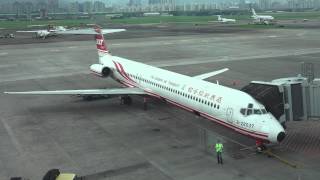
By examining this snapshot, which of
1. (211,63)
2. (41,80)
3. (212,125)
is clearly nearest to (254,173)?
(212,125)

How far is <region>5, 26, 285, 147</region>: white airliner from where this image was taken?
60.7 ft

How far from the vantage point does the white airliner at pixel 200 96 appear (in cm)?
1850

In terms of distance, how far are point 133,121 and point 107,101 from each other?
6207mm

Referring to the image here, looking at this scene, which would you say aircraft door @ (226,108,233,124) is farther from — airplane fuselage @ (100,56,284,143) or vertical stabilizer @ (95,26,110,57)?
vertical stabilizer @ (95,26,110,57)

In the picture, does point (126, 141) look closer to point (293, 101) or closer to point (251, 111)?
point (251, 111)

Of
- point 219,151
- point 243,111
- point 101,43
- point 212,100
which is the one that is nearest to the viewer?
point 219,151

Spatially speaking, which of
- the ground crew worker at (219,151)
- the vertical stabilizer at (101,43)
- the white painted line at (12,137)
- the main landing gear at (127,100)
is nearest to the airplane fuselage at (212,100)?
the main landing gear at (127,100)

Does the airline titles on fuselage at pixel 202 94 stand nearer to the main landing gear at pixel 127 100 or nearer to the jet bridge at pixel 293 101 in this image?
the jet bridge at pixel 293 101

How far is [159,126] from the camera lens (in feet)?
80.5

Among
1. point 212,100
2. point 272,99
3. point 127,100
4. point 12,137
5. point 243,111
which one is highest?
point 272,99

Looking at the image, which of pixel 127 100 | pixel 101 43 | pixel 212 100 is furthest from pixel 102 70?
pixel 212 100

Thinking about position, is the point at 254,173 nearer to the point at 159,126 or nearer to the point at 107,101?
the point at 159,126

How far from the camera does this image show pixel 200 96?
22.2 meters

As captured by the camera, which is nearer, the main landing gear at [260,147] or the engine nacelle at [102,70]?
the main landing gear at [260,147]
